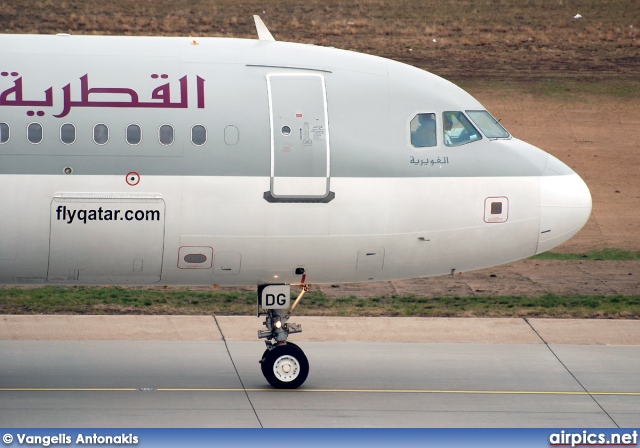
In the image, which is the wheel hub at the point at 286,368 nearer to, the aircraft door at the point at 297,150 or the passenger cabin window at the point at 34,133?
the aircraft door at the point at 297,150

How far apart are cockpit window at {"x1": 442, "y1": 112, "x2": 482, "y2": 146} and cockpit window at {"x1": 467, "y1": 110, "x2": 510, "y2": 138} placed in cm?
12

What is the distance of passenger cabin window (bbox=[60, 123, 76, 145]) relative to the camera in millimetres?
12672

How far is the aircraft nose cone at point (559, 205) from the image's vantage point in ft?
44.5

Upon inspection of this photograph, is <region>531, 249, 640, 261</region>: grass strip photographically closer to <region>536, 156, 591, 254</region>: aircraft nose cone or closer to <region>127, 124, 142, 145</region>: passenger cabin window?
<region>536, 156, 591, 254</region>: aircraft nose cone

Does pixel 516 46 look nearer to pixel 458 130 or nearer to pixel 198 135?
pixel 458 130

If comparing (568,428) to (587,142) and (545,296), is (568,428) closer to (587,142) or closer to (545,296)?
(545,296)

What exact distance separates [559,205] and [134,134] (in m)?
4.99

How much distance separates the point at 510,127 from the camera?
1126 inches

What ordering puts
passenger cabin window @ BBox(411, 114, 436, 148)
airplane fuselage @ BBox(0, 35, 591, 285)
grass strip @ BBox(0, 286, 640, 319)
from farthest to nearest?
grass strip @ BBox(0, 286, 640, 319) < passenger cabin window @ BBox(411, 114, 436, 148) < airplane fuselage @ BBox(0, 35, 591, 285)

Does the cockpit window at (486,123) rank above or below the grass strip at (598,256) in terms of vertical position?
above

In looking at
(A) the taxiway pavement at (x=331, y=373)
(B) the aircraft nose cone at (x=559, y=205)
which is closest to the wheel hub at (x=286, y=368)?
(A) the taxiway pavement at (x=331, y=373)

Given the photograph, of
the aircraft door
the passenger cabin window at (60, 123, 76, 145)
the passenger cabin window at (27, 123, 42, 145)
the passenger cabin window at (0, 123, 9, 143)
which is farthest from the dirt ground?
the passenger cabin window at (0, 123, 9, 143)

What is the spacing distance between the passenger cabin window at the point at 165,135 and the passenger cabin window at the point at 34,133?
Result: 51.3 inches

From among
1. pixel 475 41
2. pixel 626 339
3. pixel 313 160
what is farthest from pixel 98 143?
pixel 475 41
